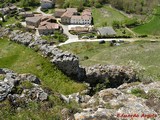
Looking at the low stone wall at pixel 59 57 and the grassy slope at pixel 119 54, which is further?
the grassy slope at pixel 119 54

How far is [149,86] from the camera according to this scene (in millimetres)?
19828

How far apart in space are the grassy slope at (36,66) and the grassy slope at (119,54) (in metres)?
21.3

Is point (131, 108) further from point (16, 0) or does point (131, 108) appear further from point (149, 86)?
point (16, 0)

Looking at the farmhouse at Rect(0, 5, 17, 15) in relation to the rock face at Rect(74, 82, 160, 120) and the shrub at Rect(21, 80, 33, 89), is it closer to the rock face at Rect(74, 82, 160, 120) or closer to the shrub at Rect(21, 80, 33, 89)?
the rock face at Rect(74, 82, 160, 120)

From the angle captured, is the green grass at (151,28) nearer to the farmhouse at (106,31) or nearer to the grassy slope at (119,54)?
the farmhouse at (106,31)

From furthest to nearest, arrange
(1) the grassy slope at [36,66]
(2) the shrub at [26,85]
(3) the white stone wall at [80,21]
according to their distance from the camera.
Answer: (3) the white stone wall at [80,21]
(1) the grassy slope at [36,66]
(2) the shrub at [26,85]

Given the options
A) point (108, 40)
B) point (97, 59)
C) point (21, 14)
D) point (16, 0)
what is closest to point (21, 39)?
point (97, 59)

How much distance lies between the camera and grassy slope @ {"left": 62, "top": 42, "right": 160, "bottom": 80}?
4834 cm

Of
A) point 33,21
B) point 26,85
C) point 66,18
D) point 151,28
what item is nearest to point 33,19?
point 33,21

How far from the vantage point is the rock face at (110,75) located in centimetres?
2470

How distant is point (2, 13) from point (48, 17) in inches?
644

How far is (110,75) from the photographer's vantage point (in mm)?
24891

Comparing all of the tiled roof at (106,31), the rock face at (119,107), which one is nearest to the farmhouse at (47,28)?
the tiled roof at (106,31)

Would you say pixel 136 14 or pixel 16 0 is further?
pixel 16 0
